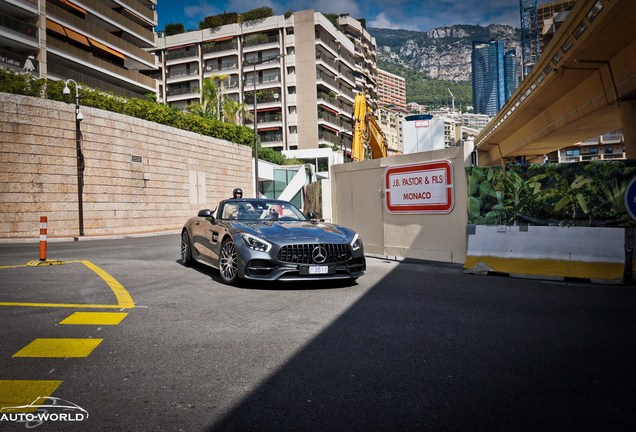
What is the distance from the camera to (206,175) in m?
32.7

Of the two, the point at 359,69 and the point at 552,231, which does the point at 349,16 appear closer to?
the point at 359,69

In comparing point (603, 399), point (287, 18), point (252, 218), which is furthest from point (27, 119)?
point (287, 18)

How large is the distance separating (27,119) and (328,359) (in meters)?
20.3

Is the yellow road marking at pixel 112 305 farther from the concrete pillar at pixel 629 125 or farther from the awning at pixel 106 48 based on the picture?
the awning at pixel 106 48

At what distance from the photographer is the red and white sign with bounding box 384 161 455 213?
34.7 feet

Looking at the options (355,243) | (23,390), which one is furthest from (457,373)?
(355,243)

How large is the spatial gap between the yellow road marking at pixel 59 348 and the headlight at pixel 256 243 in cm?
289

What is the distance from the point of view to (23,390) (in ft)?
10.4

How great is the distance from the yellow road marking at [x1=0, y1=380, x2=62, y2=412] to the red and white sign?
8574mm

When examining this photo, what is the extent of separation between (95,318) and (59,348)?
3.71ft

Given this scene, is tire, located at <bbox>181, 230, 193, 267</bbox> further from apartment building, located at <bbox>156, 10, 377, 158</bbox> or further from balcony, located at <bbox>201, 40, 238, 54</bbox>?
balcony, located at <bbox>201, 40, 238, 54</bbox>

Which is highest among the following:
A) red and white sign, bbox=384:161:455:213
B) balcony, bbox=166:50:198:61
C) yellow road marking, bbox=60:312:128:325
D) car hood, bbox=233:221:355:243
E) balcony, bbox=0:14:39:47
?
balcony, bbox=166:50:198:61

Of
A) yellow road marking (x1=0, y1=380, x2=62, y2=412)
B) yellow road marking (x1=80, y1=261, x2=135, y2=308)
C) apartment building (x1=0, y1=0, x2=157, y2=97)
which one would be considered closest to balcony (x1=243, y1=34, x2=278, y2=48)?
apartment building (x1=0, y1=0, x2=157, y2=97)

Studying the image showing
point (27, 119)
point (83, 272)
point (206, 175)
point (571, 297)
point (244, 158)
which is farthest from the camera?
point (244, 158)
